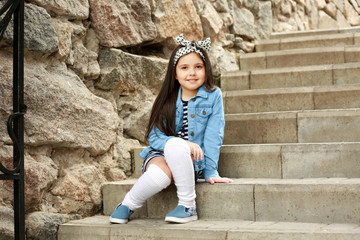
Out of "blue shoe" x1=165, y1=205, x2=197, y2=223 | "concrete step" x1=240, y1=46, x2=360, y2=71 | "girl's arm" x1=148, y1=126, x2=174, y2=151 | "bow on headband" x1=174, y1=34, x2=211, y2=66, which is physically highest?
"concrete step" x1=240, y1=46, x2=360, y2=71

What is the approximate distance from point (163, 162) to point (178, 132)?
0.27m

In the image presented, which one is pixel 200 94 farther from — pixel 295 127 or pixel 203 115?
pixel 295 127

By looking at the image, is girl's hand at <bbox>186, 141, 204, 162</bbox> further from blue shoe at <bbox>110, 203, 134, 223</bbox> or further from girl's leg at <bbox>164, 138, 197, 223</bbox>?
blue shoe at <bbox>110, 203, 134, 223</bbox>

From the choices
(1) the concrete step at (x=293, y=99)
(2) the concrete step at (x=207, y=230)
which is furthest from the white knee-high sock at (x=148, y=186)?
(1) the concrete step at (x=293, y=99)

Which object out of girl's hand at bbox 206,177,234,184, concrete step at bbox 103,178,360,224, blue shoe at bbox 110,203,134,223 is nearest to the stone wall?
blue shoe at bbox 110,203,134,223

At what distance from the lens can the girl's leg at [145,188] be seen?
8.36 ft

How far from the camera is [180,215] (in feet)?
8.13

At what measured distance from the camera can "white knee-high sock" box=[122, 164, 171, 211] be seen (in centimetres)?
254

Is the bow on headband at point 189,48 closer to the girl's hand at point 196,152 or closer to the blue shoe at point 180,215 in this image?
the girl's hand at point 196,152

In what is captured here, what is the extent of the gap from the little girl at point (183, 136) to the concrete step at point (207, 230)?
0.29 ft

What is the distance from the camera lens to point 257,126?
3291 millimetres

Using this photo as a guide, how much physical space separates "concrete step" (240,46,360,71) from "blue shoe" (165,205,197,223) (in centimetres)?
235

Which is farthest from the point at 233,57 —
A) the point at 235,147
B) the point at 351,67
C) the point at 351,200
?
the point at 351,200

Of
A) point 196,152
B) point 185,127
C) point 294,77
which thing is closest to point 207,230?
point 196,152
